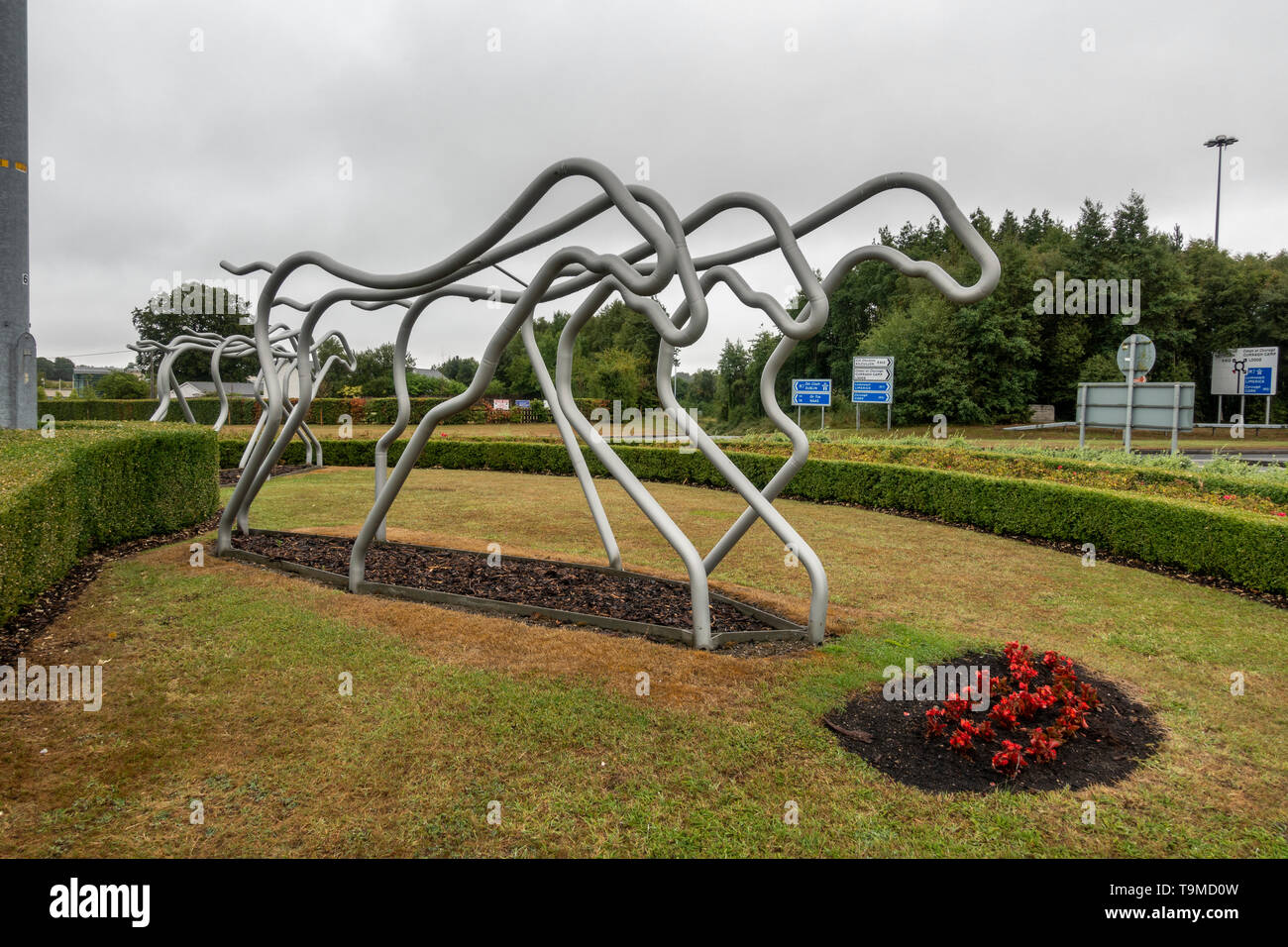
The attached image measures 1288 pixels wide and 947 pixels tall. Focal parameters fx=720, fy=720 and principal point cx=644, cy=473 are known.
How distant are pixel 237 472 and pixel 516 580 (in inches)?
585

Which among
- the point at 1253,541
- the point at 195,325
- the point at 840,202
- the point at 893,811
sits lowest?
the point at 893,811

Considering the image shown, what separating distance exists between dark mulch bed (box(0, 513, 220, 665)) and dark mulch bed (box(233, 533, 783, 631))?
53.2 inches

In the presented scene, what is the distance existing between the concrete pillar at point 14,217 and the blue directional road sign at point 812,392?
22305 mm

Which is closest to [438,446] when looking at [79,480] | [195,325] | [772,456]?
[772,456]

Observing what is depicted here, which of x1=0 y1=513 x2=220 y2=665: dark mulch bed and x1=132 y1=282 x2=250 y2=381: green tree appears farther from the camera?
x1=132 y1=282 x2=250 y2=381: green tree

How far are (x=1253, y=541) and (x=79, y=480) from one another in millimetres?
13881

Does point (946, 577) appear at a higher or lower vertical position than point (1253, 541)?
lower

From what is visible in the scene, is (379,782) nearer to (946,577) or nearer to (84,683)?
(84,683)

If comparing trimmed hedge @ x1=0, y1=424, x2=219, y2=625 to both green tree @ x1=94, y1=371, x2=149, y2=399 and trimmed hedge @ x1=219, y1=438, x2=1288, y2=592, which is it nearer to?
trimmed hedge @ x1=219, y1=438, x2=1288, y2=592

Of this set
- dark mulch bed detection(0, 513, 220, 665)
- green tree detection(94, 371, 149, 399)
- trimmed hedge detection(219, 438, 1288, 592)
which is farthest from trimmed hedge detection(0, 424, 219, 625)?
green tree detection(94, 371, 149, 399)

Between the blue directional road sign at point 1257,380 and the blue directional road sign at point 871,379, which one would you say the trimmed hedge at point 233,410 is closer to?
the blue directional road sign at point 871,379

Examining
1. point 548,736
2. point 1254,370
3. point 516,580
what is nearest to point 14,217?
point 516,580

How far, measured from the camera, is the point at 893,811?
12.4ft

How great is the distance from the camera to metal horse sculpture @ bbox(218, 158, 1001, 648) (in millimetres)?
5379
